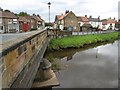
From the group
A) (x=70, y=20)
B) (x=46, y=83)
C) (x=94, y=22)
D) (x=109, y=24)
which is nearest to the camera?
(x=46, y=83)

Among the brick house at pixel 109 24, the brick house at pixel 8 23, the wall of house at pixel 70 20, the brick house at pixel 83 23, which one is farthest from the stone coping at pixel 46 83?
the brick house at pixel 109 24

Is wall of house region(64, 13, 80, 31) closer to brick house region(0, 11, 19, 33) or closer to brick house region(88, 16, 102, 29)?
brick house region(0, 11, 19, 33)

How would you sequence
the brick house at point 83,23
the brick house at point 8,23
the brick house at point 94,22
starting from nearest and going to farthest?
the brick house at point 8,23
the brick house at point 83,23
the brick house at point 94,22

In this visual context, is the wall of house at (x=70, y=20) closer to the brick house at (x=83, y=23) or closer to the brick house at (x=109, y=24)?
the brick house at (x=83, y=23)

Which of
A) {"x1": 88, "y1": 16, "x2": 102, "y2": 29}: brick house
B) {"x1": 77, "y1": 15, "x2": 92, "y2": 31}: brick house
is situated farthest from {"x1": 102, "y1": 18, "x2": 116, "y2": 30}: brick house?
{"x1": 77, "y1": 15, "x2": 92, "y2": 31}: brick house

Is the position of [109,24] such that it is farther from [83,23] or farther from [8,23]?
[8,23]

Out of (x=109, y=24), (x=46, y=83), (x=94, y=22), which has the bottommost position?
(x=46, y=83)

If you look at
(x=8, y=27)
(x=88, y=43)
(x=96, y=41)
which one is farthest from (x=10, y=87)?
(x=8, y=27)

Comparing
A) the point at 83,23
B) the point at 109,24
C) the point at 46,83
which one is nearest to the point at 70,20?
the point at 83,23

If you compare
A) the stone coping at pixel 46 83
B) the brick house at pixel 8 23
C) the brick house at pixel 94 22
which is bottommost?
the stone coping at pixel 46 83

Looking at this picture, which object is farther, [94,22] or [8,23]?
[94,22]

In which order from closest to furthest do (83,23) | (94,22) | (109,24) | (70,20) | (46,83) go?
(46,83) → (70,20) → (83,23) → (94,22) → (109,24)

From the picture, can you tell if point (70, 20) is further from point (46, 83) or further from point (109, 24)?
point (46, 83)

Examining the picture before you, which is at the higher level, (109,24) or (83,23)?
(109,24)
